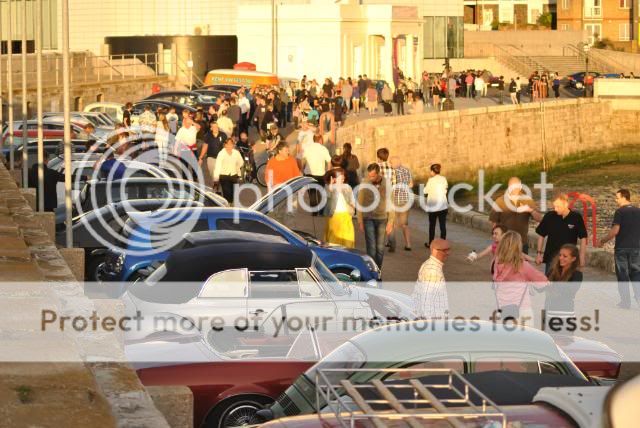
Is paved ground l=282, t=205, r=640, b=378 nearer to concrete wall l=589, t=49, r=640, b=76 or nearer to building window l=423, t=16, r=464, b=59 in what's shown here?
building window l=423, t=16, r=464, b=59

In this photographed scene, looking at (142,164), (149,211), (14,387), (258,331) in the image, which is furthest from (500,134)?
(14,387)

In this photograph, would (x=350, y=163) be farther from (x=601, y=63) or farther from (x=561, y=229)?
(x=601, y=63)

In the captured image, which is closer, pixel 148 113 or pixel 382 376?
pixel 382 376

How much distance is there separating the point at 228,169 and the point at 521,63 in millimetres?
68671

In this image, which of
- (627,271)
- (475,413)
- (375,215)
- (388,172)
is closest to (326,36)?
(388,172)

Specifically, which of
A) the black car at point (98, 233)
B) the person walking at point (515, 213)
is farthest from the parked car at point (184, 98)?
the person walking at point (515, 213)

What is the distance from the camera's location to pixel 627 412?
568 centimetres

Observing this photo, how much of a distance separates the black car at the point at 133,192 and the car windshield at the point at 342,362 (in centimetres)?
1261

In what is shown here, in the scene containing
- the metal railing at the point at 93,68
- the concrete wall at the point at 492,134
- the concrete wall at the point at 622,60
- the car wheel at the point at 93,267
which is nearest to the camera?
the car wheel at the point at 93,267

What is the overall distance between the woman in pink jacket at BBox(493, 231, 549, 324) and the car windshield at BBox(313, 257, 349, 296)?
1.49 m

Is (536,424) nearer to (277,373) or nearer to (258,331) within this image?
(277,373)

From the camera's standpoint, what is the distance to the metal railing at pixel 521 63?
3602 inches

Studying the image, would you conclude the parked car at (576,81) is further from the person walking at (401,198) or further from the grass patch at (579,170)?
the person walking at (401,198)

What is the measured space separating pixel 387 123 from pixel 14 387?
40.4 meters
